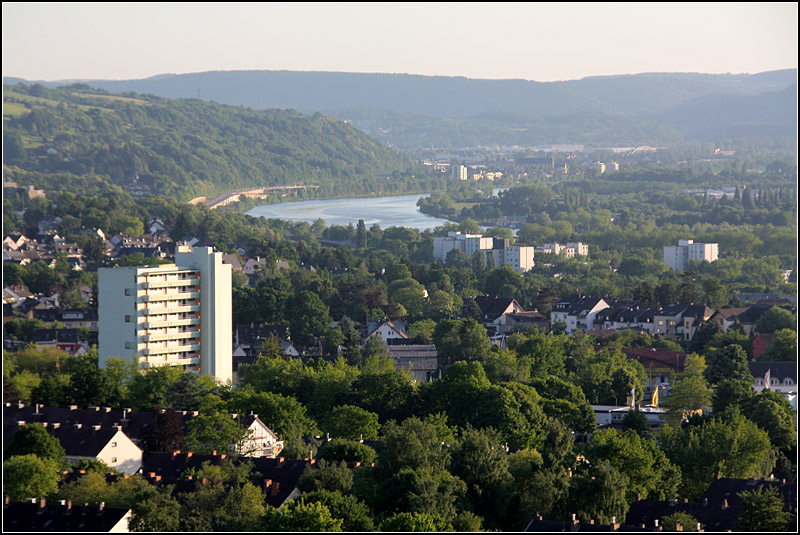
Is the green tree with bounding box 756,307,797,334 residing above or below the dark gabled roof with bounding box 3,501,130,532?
below

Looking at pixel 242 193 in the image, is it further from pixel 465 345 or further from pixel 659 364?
pixel 659 364

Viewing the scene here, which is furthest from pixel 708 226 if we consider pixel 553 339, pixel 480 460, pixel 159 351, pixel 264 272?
pixel 480 460

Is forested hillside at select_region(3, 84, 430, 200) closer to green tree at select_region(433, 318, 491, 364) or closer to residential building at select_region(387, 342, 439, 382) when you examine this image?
residential building at select_region(387, 342, 439, 382)

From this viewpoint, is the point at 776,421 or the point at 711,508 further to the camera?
the point at 776,421

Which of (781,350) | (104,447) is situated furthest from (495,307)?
(104,447)

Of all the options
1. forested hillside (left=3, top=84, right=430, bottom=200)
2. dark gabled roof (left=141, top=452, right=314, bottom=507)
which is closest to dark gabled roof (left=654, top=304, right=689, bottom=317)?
dark gabled roof (left=141, top=452, right=314, bottom=507)

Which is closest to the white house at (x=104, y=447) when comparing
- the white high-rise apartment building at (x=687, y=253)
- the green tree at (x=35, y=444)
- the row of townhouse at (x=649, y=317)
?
the green tree at (x=35, y=444)
